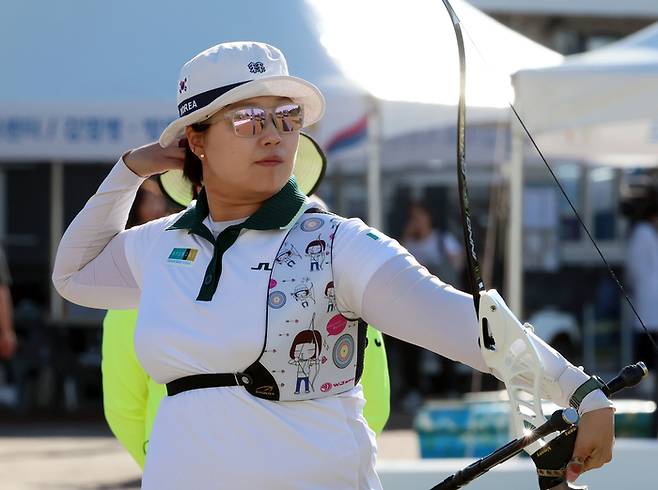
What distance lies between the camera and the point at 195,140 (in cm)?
273

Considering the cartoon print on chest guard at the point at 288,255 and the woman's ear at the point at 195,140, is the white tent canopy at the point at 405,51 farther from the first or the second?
the cartoon print on chest guard at the point at 288,255

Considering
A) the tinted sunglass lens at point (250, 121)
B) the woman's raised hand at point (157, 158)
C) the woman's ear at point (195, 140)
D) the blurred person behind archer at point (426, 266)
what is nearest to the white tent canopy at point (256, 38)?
the woman's raised hand at point (157, 158)

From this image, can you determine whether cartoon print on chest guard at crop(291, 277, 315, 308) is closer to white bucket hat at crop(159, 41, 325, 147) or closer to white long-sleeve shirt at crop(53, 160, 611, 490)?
white long-sleeve shirt at crop(53, 160, 611, 490)

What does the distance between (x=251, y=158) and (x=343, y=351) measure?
403 mm

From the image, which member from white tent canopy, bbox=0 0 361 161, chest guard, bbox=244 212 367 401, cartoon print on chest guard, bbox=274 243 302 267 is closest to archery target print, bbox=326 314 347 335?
chest guard, bbox=244 212 367 401

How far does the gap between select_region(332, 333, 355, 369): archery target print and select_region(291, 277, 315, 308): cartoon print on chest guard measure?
0.10 m

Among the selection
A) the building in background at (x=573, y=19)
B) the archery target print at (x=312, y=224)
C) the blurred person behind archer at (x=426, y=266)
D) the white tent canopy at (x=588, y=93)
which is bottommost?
the blurred person behind archer at (x=426, y=266)

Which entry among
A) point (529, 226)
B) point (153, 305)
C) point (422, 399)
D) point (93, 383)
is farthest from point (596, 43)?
point (153, 305)

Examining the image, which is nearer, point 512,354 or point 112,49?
point 512,354

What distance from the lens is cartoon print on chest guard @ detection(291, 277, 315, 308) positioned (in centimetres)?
241

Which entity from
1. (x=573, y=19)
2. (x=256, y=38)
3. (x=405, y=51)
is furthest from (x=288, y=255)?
(x=573, y=19)

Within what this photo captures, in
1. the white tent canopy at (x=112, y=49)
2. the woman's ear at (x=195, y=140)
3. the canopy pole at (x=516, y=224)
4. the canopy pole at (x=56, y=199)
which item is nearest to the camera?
the woman's ear at (x=195, y=140)

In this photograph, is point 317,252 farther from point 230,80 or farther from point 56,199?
point 56,199

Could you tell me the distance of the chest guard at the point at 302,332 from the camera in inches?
94.7
